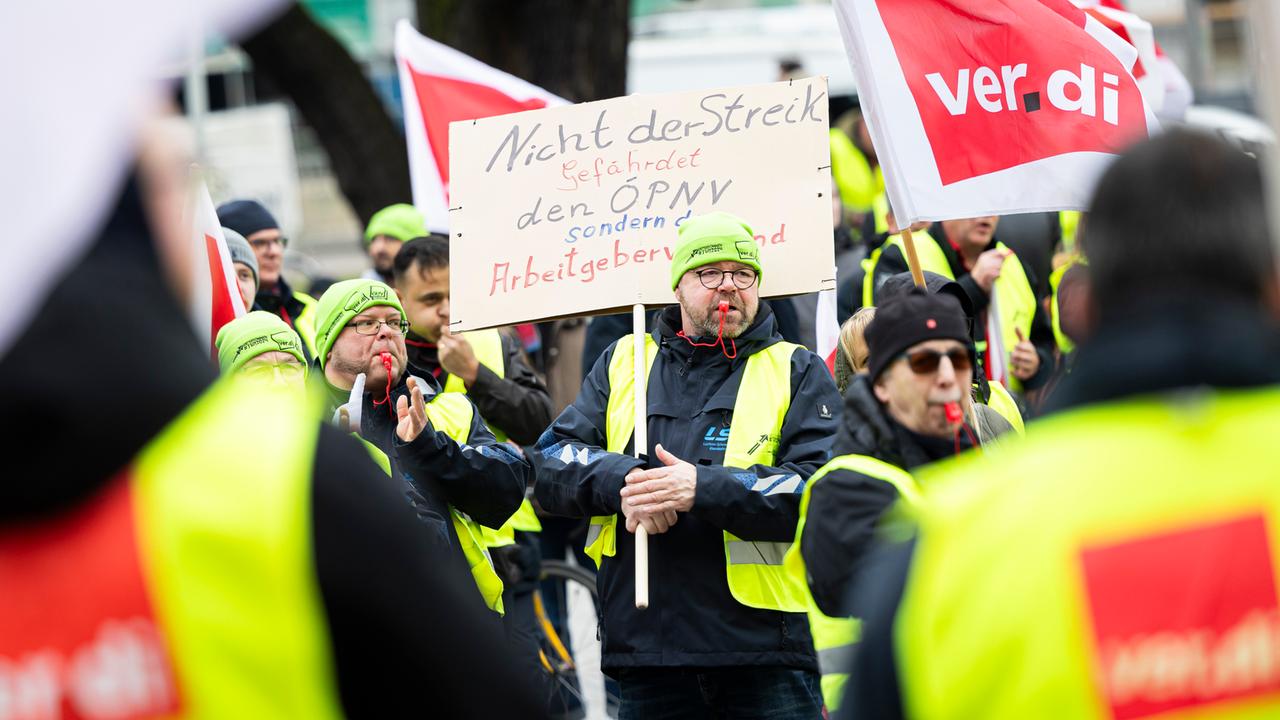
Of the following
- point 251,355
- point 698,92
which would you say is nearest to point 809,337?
point 698,92

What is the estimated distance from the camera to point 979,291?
7020mm

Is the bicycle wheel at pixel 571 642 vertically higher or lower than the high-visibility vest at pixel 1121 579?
lower

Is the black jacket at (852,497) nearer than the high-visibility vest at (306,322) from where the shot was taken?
Yes

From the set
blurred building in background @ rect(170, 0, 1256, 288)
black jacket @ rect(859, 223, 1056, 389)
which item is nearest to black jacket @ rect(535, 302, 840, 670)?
black jacket @ rect(859, 223, 1056, 389)

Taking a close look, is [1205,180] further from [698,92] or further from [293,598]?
[698,92]

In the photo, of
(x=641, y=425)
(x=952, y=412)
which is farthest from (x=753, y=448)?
(x=952, y=412)

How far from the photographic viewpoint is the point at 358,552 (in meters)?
1.61

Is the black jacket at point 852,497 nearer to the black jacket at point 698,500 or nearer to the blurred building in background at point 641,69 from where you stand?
the black jacket at point 698,500

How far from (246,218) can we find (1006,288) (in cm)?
354

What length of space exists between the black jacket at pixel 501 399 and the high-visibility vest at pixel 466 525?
30.8 inches

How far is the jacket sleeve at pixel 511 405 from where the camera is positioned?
20.4ft

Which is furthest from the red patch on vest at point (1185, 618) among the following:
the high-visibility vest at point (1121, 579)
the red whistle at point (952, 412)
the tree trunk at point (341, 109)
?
the tree trunk at point (341, 109)

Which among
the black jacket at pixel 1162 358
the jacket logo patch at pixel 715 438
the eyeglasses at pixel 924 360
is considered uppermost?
the black jacket at pixel 1162 358

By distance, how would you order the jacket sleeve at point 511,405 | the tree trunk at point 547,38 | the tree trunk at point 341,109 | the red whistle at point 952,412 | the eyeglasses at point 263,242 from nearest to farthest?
the red whistle at point 952,412, the jacket sleeve at point 511,405, the eyeglasses at point 263,242, the tree trunk at point 547,38, the tree trunk at point 341,109
